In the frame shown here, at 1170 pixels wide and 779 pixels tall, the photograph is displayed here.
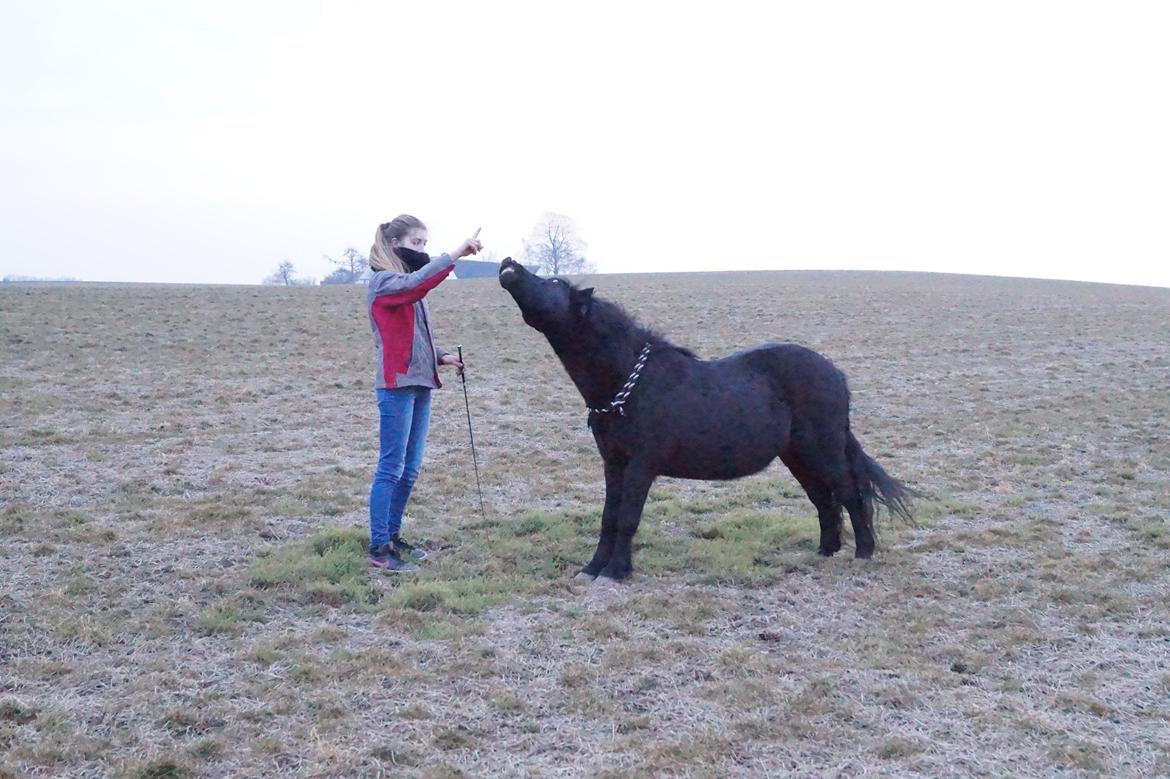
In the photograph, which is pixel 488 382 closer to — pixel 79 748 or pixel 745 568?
pixel 745 568

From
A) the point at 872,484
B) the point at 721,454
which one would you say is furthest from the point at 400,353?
the point at 872,484

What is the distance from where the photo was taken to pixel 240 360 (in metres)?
17.5

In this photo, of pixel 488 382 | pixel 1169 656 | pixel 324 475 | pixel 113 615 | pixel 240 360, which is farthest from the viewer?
pixel 240 360

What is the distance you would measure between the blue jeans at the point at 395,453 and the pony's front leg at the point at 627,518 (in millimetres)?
1368

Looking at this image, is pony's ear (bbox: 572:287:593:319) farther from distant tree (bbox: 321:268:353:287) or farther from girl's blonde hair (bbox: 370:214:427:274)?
distant tree (bbox: 321:268:353:287)

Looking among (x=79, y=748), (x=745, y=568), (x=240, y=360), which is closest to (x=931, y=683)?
(x=745, y=568)

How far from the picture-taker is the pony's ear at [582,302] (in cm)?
561

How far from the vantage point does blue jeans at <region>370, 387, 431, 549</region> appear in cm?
584

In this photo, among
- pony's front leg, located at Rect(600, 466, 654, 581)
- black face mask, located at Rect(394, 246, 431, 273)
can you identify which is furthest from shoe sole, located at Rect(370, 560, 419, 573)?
black face mask, located at Rect(394, 246, 431, 273)

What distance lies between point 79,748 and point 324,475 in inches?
209

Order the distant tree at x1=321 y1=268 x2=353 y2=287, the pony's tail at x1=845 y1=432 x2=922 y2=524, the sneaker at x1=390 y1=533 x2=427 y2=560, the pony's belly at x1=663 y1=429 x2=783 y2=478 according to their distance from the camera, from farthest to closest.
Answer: the distant tree at x1=321 y1=268 x2=353 y2=287, the pony's tail at x1=845 y1=432 x2=922 y2=524, the sneaker at x1=390 y1=533 x2=427 y2=560, the pony's belly at x1=663 y1=429 x2=783 y2=478

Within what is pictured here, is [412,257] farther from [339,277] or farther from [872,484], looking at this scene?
[339,277]

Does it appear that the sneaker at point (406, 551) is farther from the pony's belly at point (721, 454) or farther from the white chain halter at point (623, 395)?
the pony's belly at point (721, 454)

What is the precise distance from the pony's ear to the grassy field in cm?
168
